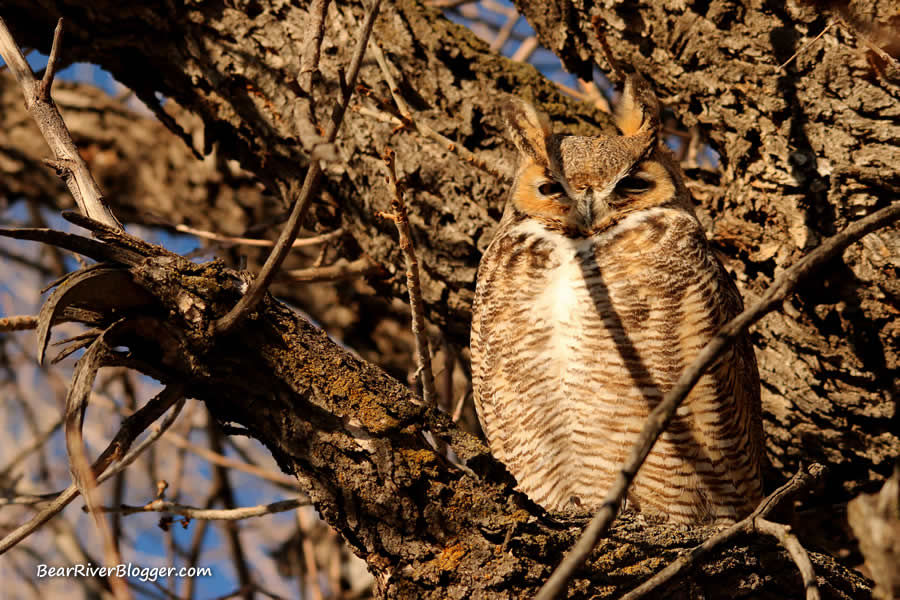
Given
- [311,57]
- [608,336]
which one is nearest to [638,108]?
[608,336]

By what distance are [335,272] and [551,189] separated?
872 mm

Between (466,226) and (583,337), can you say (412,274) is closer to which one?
(583,337)

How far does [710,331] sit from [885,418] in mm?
626

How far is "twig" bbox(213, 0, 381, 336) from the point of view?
1359 mm

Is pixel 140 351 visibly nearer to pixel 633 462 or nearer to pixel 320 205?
pixel 633 462

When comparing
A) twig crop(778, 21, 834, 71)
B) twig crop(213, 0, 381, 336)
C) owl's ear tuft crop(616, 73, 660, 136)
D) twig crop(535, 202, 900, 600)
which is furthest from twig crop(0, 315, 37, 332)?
twig crop(778, 21, 834, 71)

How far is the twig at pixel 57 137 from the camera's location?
5.62 feet

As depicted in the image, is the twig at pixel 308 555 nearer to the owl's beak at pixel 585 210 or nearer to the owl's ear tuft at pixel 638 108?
the owl's beak at pixel 585 210

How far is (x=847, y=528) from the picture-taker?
285 centimetres

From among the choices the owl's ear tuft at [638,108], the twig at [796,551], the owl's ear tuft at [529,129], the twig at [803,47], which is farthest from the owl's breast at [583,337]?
the twig at [796,551]

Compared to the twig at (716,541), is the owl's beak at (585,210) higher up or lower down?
higher up

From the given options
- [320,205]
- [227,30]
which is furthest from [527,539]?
[227,30]

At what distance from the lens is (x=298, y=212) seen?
4.60 ft

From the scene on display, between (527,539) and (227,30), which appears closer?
(527,539)
